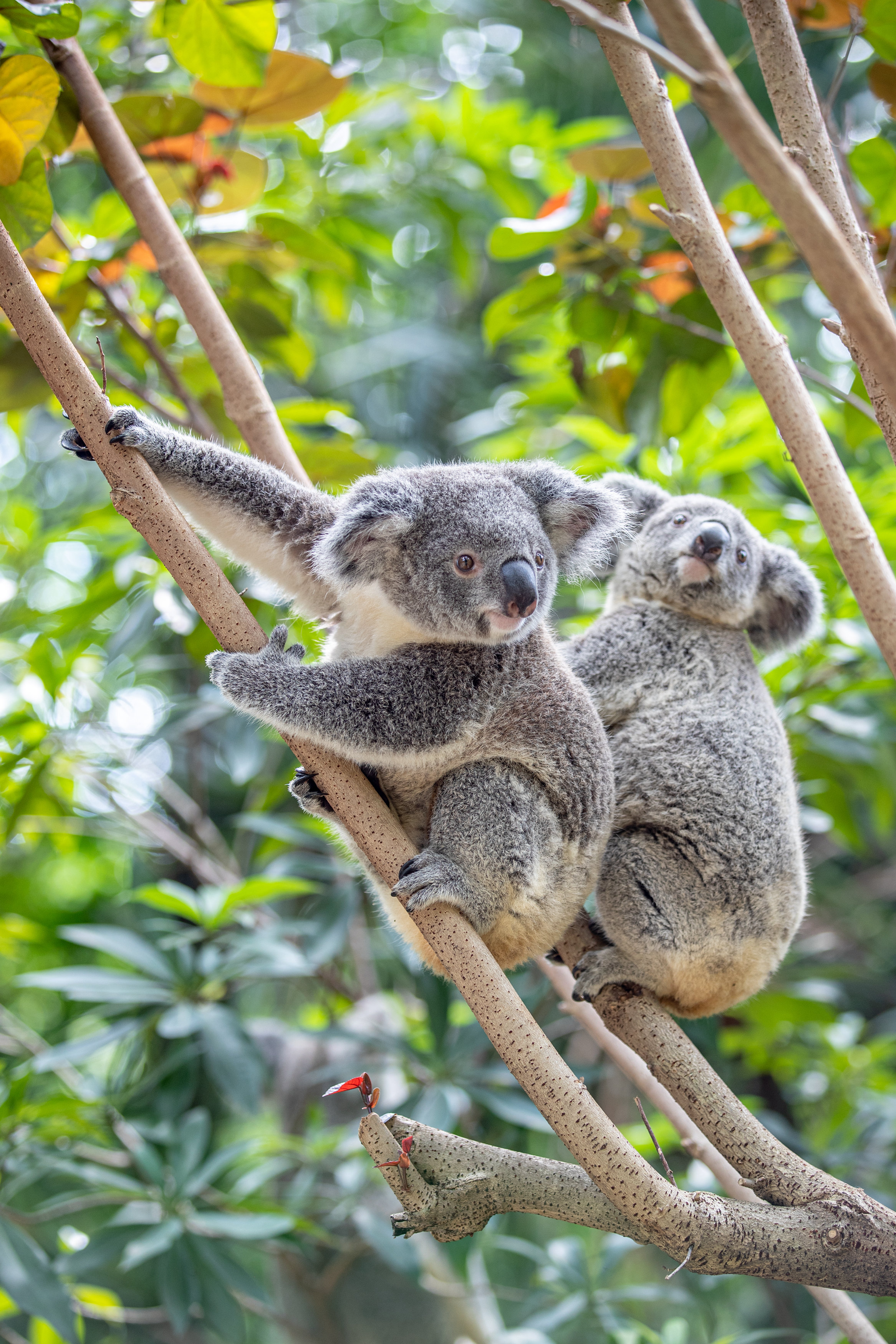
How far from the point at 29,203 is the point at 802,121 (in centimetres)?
148

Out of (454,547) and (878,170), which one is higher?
(878,170)

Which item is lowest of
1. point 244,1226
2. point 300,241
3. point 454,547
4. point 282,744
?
point 244,1226

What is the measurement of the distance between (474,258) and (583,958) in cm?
503

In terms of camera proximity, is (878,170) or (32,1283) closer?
(878,170)

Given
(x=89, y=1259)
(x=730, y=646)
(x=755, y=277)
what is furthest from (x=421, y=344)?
(x=89, y=1259)

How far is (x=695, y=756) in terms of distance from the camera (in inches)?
84.2

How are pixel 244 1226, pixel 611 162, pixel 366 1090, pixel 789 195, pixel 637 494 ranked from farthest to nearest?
pixel 244 1226 < pixel 637 494 < pixel 611 162 < pixel 366 1090 < pixel 789 195

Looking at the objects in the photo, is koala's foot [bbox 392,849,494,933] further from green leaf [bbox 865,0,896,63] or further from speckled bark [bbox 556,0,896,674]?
green leaf [bbox 865,0,896,63]

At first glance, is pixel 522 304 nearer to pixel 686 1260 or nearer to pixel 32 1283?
pixel 686 1260

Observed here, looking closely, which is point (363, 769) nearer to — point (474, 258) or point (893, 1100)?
point (893, 1100)

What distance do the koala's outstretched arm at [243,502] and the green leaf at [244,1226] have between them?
1725 millimetres

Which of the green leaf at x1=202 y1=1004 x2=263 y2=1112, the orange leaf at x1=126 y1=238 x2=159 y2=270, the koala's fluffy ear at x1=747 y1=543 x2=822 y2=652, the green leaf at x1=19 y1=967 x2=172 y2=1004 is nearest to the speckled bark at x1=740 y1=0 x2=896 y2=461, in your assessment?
the koala's fluffy ear at x1=747 y1=543 x2=822 y2=652

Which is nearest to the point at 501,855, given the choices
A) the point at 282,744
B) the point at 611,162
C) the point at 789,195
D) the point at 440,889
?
the point at 440,889

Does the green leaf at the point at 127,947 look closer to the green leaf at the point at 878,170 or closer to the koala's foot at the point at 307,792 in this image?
the koala's foot at the point at 307,792
